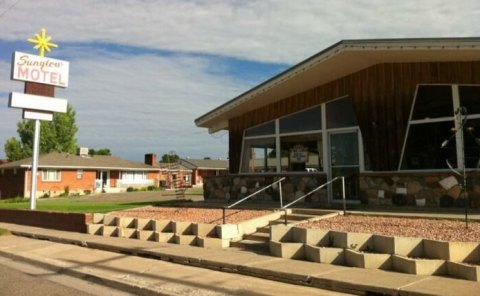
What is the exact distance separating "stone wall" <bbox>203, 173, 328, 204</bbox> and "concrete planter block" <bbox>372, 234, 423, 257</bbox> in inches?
269

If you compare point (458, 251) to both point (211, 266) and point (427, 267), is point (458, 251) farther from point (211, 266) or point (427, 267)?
point (211, 266)

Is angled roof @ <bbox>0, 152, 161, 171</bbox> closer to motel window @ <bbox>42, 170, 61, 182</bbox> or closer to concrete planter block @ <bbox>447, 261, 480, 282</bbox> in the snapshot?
motel window @ <bbox>42, 170, 61, 182</bbox>

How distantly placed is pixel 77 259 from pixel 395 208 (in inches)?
323

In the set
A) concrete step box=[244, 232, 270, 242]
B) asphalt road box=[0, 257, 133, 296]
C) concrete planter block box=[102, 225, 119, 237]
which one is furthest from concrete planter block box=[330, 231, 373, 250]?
concrete planter block box=[102, 225, 119, 237]

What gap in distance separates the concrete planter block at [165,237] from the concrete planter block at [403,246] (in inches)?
248

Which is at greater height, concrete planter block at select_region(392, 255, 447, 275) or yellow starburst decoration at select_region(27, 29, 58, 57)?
yellow starburst decoration at select_region(27, 29, 58, 57)

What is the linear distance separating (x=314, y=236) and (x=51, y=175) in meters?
41.8

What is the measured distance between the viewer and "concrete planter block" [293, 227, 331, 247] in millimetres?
10273

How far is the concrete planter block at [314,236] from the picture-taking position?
33.7 ft

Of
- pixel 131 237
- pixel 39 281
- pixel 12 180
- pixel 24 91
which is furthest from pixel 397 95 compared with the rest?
pixel 12 180

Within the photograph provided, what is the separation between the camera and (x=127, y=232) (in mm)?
15344

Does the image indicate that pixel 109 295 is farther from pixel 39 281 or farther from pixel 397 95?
pixel 397 95

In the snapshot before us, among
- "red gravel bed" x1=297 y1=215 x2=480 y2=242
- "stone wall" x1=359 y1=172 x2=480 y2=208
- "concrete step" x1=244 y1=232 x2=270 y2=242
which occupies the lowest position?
"concrete step" x1=244 y1=232 x2=270 y2=242

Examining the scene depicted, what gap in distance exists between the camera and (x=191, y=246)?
504 inches
